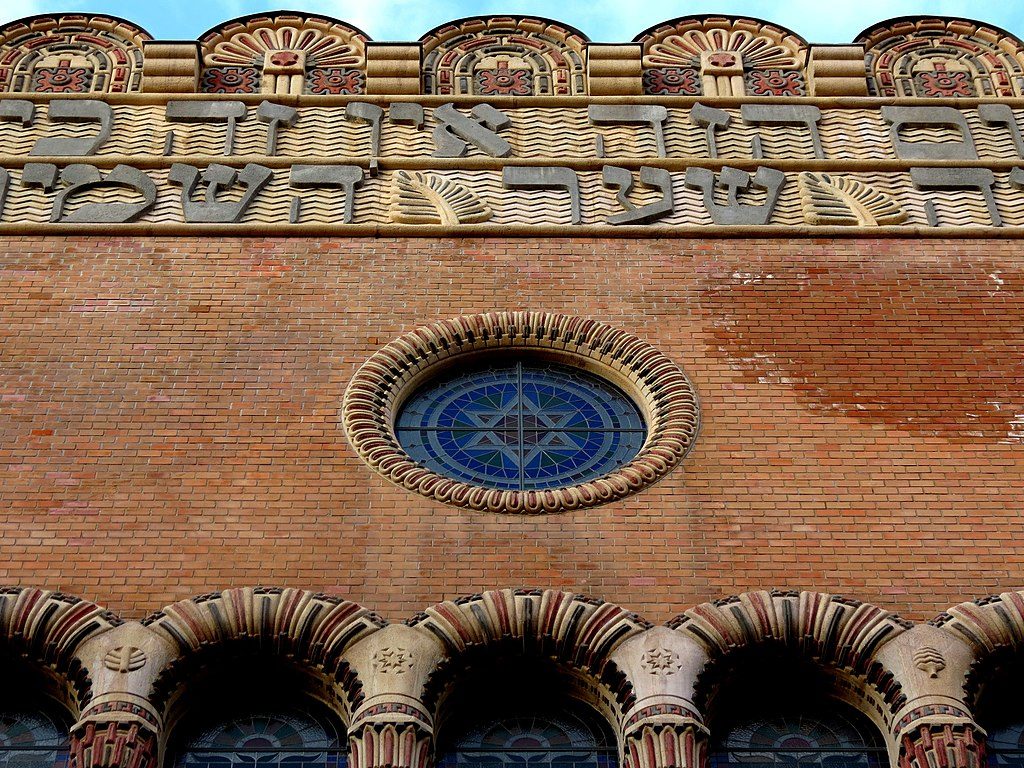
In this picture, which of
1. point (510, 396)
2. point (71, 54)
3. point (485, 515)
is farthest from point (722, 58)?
point (485, 515)

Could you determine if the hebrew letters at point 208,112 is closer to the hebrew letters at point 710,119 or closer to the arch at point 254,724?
the hebrew letters at point 710,119

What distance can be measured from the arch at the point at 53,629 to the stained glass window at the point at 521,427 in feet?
7.99

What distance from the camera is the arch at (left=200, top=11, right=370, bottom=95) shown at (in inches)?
590

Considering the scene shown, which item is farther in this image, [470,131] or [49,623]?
[470,131]

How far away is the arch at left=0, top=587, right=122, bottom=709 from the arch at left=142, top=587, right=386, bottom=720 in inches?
12.6

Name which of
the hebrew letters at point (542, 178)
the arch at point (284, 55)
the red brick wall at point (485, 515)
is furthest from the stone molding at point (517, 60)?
the red brick wall at point (485, 515)

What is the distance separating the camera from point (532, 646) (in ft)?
34.5

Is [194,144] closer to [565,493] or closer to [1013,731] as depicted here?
[565,493]

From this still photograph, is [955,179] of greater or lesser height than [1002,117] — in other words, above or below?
below

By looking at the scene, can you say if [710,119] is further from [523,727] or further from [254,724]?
[254,724]

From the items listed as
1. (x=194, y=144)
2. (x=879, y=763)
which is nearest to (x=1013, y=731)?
(x=879, y=763)

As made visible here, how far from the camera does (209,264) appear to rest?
43.1 feet

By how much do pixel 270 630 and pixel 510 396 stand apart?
8.90ft

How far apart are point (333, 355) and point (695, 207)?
3.03 meters
